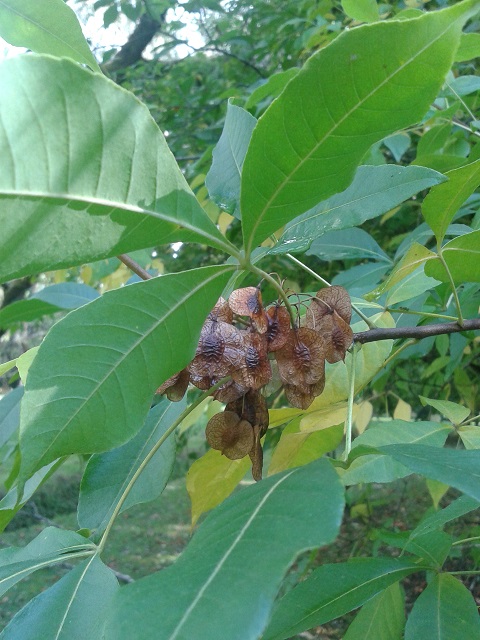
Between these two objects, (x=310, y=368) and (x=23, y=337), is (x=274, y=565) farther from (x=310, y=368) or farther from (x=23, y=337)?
(x=23, y=337)

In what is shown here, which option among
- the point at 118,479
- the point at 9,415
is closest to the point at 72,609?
the point at 118,479

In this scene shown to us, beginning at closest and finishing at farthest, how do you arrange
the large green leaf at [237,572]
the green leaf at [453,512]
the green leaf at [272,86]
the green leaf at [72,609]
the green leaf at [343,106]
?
the large green leaf at [237,572], the green leaf at [343,106], the green leaf at [72,609], the green leaf at [453,512], the green leaf at [272,86]

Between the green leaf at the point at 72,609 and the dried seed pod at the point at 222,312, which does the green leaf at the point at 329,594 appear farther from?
the dried seed pod at the point at 222,312

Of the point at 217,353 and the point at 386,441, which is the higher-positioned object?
the point at 217,353

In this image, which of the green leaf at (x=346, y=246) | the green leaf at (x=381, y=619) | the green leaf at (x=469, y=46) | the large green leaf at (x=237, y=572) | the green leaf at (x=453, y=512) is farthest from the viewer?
the green leaf at (x=346, y=246)

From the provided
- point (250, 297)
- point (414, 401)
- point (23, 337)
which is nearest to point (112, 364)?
point (250, 297)

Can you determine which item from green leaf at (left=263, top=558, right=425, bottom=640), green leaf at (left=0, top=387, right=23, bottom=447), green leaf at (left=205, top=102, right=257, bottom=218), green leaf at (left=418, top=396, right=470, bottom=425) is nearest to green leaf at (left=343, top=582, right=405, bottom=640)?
green leaf at (left=263, top=558, right=425, bottom=640)

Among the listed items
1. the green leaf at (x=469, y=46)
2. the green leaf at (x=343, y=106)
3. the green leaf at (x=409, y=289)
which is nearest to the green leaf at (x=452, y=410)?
the green leaf at (x=409, y=289)

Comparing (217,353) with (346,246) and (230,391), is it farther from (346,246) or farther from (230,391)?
(346,246)
